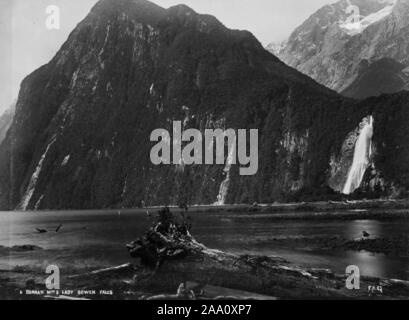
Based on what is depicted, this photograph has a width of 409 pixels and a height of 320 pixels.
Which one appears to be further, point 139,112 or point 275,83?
point 275,83

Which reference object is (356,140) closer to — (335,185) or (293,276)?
(335,185)
